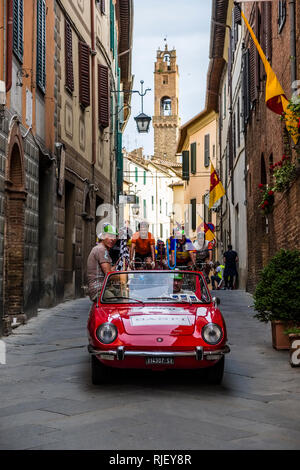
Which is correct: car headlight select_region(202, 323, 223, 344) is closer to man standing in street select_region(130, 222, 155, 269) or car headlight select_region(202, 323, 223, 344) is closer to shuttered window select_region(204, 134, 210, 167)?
man standing in street select_region(130, 222, 155, 269)

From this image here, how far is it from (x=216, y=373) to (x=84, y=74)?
14510mm

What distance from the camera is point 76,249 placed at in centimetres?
1853

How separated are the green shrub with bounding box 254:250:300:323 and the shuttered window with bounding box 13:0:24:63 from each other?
573cm

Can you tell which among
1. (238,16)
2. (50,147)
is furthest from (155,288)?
(238,16)

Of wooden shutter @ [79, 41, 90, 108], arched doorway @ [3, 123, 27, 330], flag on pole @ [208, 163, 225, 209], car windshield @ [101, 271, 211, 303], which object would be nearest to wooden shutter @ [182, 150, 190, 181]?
flag on pole @ [208, 163, 225, 209]

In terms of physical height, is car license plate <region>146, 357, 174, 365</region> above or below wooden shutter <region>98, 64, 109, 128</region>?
below

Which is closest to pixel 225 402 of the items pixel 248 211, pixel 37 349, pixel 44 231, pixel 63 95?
pixel 37 349

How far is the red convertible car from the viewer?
659 cm

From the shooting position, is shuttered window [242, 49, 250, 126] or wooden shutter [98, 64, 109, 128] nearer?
shuttered window [242, 49, 250, 126]

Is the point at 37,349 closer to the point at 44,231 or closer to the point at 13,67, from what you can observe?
the point at 13,67

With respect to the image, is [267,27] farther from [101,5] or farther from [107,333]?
[107,333]

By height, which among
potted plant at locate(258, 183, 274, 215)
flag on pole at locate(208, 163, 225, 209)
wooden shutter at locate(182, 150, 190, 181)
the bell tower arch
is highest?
the bell tower arch

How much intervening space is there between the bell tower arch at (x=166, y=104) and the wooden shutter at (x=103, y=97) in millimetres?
84610

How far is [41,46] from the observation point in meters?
14.4
